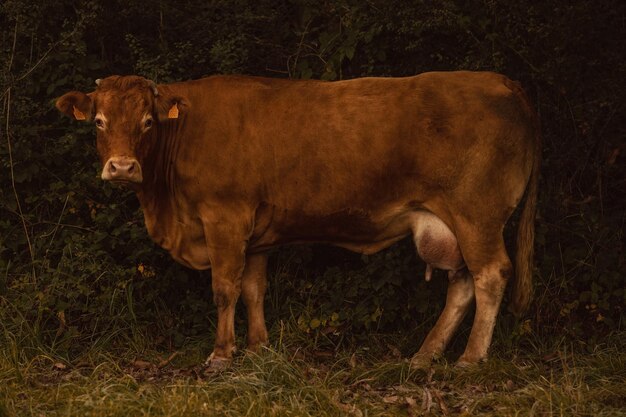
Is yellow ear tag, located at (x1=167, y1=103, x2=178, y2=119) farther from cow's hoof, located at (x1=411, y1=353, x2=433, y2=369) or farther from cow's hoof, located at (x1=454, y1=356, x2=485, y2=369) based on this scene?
cow's hoof, located at (x1=454, y1=356, x2=485, y2=369)

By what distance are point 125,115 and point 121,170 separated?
1.49 ft

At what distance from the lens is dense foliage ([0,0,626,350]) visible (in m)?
8.54

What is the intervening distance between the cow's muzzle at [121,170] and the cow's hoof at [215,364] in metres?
1.42

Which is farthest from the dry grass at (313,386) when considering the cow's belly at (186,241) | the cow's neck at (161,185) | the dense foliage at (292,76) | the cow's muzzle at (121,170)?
the cow's muzzle at (121,170)

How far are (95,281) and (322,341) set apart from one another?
187cm

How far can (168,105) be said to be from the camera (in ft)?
25.6

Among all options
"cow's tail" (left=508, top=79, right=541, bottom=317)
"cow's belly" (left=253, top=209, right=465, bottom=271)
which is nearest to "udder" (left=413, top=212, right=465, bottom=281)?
"cow's belly" (left=253, top=209, right=465, bottom=271)

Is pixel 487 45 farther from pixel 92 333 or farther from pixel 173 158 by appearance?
pixel 92 333

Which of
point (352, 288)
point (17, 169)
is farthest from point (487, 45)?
point (17, 169)

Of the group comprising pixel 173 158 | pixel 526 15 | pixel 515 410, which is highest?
pixel 526 15

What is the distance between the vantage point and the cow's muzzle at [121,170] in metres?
7.38

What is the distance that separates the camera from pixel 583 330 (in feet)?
28.3

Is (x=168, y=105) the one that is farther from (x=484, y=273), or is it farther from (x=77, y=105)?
(x=484, y=273)

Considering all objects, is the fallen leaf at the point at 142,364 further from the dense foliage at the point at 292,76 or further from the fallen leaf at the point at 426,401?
the fallen leaf at the point at 426,401
